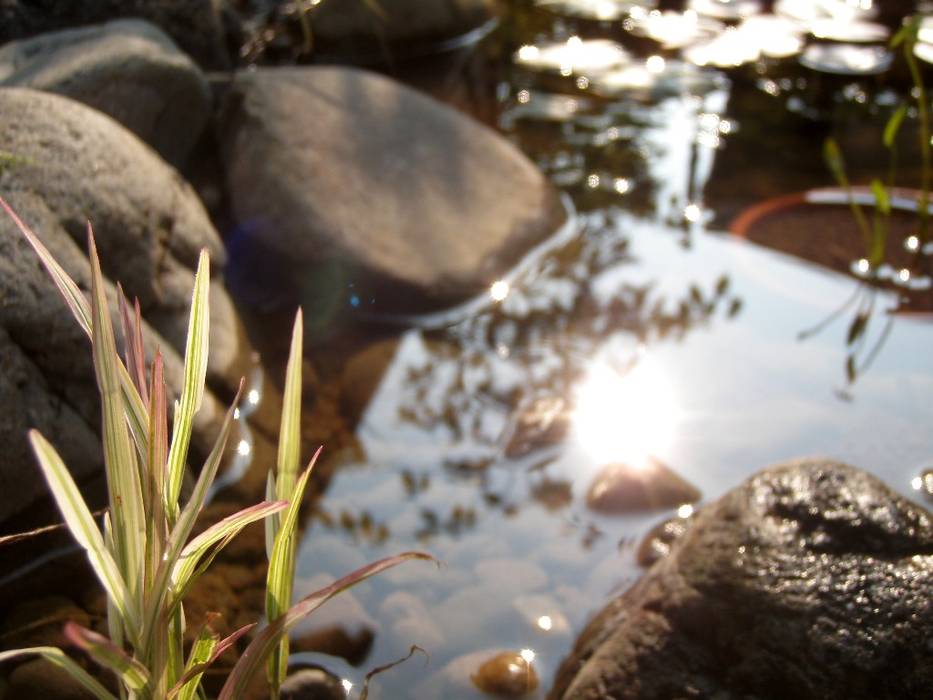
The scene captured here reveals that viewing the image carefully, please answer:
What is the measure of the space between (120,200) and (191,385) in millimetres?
1309

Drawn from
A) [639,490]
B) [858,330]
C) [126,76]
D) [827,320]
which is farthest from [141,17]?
[858,330]

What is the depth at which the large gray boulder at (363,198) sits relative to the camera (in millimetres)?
3285

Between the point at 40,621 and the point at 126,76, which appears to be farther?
the point at 126,76

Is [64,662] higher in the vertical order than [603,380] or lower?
higher

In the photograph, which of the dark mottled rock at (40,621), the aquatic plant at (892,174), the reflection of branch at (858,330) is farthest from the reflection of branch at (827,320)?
the dark mottled rock at (40,621)

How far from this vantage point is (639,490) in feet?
8.22

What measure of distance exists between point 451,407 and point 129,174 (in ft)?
3.79

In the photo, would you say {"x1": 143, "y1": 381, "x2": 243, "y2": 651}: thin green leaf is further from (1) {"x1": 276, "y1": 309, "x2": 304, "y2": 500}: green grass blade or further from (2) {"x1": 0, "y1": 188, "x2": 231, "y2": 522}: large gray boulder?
(2) {"x1": 0, "y1": 188, "x2": 231, "y2": 522}: large gray boulder

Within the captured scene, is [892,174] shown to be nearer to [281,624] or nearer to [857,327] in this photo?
[857,327]

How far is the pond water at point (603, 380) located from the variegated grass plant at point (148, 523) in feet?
2.22

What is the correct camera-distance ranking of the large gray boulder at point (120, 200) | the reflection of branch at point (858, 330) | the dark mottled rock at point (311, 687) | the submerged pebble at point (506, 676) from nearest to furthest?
1. the dark mottled rock at point (311, 687)
2. the submerged pebble at point (506, 676)
3. the large gray boulder at point (120, 200)
4. the reflection of branch at point (858, 330)

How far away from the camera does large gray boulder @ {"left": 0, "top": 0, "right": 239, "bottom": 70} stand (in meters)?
3.59

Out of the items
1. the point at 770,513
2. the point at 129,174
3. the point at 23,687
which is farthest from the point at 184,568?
the point at 129,174

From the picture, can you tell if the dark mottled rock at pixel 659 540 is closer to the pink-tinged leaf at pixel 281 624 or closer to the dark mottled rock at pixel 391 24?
the pink-tinged leaf at pixel 281 624
